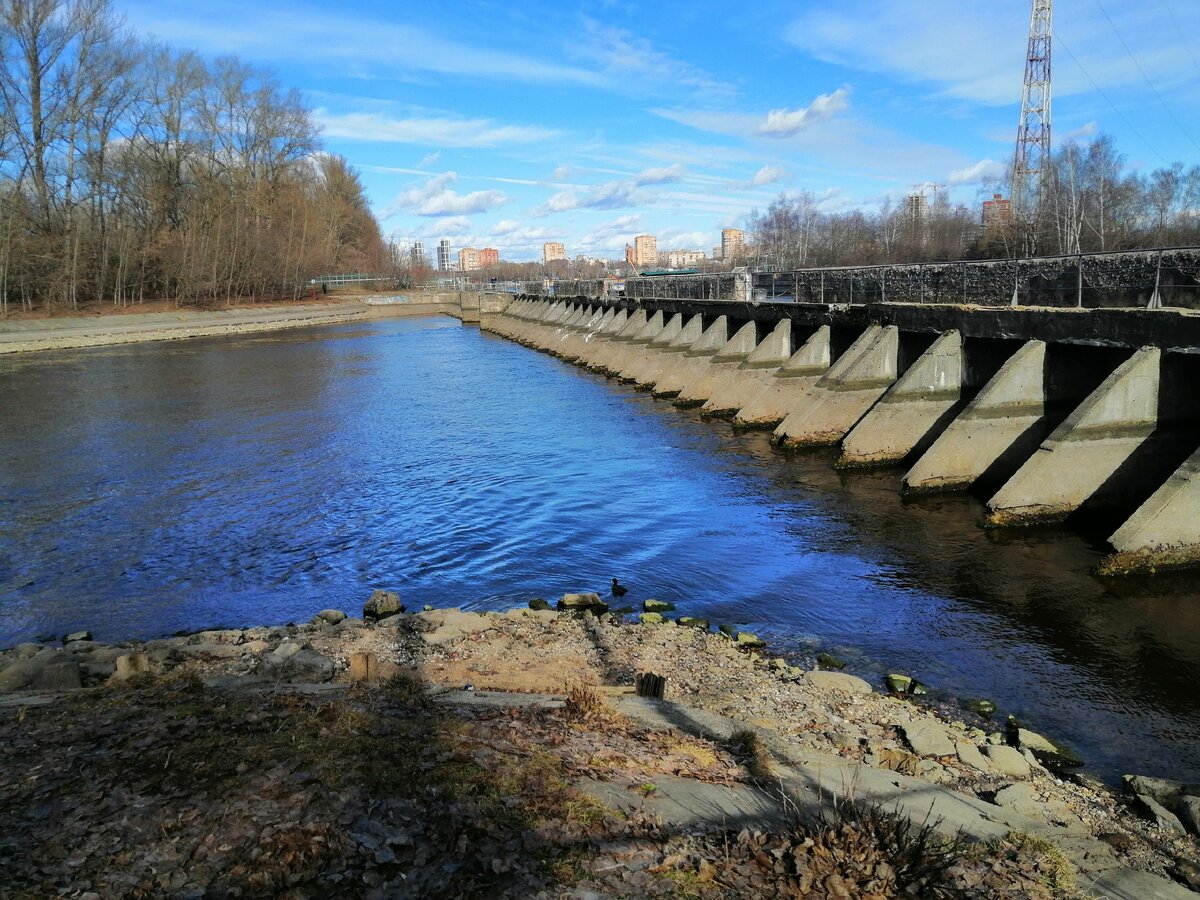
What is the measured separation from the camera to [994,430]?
55.4ft

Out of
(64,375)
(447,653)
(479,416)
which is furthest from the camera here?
(64,375)

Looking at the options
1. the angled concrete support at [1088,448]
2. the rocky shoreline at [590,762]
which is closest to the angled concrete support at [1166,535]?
the angled concrete support at [1088,448]

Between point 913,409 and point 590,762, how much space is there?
16178 mm

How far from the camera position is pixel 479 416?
3136cm

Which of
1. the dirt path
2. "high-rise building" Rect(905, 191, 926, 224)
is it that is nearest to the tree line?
"high-rise building" Rect(905, 191, 926, 224)

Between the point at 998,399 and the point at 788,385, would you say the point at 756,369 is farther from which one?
the point at 998,399

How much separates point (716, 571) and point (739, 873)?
353 inches

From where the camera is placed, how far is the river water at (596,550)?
10.1 metres

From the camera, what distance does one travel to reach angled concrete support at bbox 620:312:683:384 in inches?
1508

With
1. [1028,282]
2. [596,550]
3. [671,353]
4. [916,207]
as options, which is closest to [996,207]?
[916,207]

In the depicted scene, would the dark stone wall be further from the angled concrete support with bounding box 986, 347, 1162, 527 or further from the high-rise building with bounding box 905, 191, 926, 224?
the high-rise building with bounding box 905, 191, 926, 224

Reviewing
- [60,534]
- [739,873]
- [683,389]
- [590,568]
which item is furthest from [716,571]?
[683,389]

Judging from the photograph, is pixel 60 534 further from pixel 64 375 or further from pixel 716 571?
pixel 64 375

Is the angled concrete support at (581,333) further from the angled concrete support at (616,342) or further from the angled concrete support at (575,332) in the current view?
the angled concrete support at (616,342)
